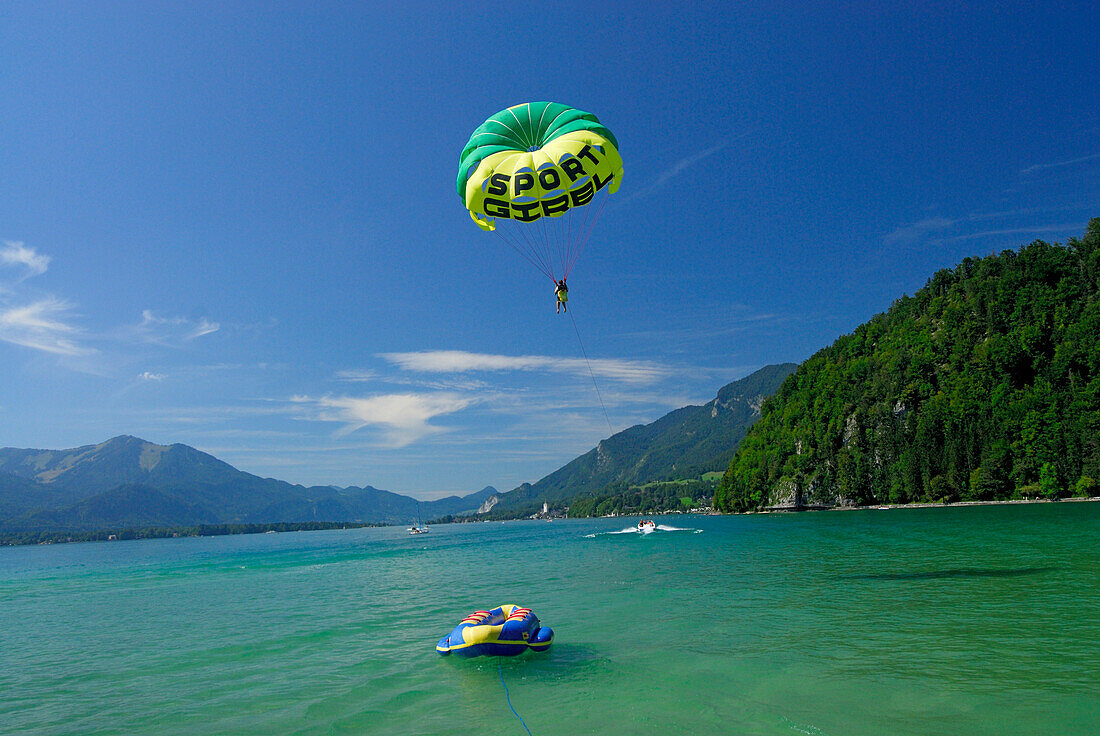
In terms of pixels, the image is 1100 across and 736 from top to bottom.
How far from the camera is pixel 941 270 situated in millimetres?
115500

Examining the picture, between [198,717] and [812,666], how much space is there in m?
12.9

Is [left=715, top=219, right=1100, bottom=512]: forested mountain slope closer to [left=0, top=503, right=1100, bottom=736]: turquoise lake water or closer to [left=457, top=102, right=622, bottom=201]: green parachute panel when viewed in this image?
[left=0, top=503, right=1100, bottom=736]: turquoise lake water

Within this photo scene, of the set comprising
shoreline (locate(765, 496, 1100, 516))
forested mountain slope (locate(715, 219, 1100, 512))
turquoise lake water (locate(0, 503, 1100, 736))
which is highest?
forested mountain slope (locate(715, 219, 1100, 512))

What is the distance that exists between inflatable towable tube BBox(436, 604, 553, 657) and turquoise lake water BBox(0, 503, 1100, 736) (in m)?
0.34

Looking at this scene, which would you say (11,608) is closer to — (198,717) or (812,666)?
(198,717)

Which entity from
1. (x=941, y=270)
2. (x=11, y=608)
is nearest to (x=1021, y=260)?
(x=941, y=270)

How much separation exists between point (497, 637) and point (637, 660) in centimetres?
348

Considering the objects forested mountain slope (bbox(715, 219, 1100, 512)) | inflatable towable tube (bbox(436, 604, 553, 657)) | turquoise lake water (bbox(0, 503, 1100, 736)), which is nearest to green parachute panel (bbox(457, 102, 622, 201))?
inflatable towable tube (bbox(436, 604, 553, 657))

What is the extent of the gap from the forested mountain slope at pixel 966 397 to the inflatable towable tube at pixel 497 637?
303 feet

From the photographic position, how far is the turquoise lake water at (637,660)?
9.48 m

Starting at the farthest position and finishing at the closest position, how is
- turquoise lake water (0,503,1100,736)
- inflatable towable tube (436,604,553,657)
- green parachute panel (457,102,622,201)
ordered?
green parachute panel (457,102,622,201)
inflatable towable tube (436,604,553,657)
turquoise lake water (0,503,1100,736)

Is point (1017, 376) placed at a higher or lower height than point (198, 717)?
higher

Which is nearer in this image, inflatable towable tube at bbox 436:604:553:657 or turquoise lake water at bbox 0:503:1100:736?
turquoise lake water at bbox 0:503:1100:736

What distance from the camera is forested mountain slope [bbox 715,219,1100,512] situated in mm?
79438
